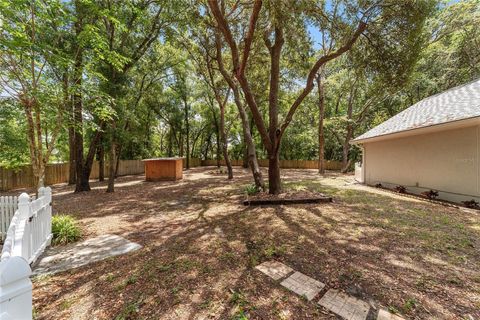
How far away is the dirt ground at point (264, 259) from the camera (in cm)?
212

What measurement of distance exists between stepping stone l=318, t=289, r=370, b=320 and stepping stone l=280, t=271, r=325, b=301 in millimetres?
113

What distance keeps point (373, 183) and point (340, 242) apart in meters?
8.68

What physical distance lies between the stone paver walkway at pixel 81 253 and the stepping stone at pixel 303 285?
8.30ft

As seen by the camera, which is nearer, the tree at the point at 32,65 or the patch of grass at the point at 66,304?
the patch of grass at the point at 66,304

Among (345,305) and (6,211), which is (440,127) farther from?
(6,211)

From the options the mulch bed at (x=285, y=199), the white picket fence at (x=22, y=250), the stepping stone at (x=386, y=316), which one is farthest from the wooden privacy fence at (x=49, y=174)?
the stepping stone at (x=386, y=316)

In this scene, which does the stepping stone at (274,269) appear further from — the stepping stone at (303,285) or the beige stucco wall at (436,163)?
the beige stucco wall at (436,163)

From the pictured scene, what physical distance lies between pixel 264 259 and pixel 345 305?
116cm

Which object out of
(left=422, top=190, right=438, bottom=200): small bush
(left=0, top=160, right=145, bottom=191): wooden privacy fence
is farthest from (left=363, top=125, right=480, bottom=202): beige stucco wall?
(left=0, top=160, right=145, bottom=191): wooden privacy fence

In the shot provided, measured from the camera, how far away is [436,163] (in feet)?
24.3

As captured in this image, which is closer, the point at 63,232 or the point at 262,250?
the point at 262,250

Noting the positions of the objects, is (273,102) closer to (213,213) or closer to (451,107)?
(213,213)

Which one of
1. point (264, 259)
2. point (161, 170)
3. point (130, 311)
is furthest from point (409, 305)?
point (161, 170)

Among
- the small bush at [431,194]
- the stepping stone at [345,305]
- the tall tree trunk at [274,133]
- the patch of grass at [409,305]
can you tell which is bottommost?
the patch of grass at [409,305]
